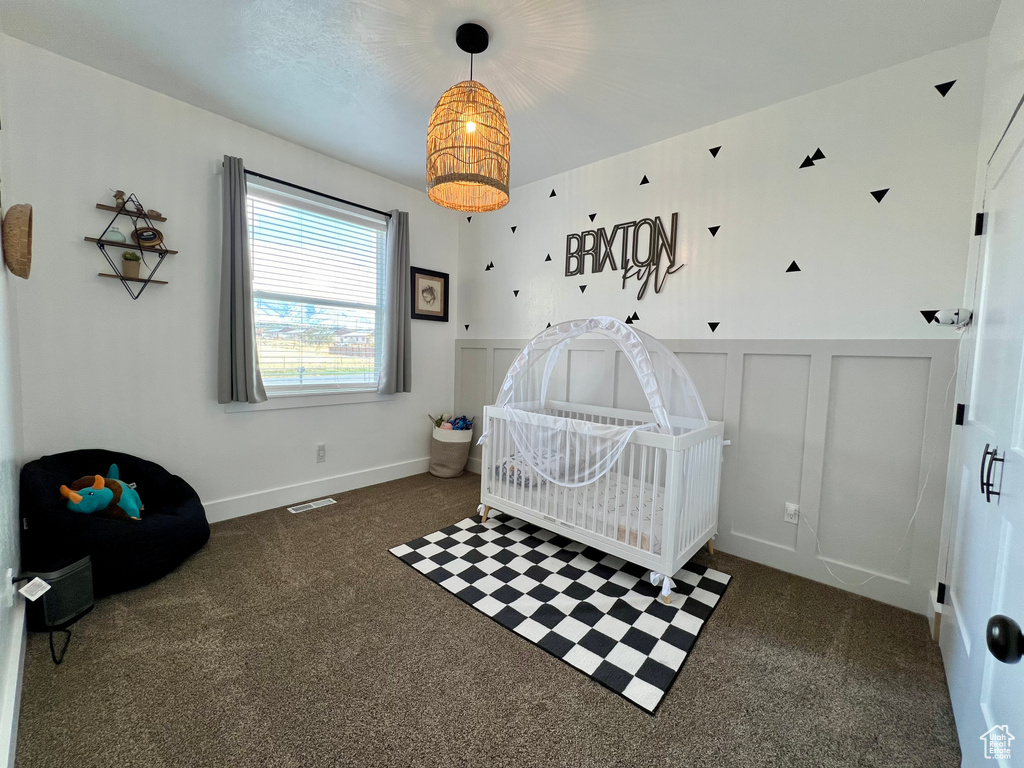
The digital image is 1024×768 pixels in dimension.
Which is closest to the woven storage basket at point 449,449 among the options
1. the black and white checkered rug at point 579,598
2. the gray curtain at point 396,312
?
the gray curtain at point 396,312

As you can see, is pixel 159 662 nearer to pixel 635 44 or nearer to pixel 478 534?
pixel 478 534

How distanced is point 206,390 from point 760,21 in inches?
130

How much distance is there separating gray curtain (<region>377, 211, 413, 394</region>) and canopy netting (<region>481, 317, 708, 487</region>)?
43.6 inches

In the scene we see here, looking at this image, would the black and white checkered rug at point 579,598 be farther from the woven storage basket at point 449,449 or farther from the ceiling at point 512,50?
the ceiling at point 512,50

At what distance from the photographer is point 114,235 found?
6.89ft

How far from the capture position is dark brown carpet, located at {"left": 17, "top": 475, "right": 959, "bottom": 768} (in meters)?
1.14

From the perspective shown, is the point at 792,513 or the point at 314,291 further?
the point at 314,291

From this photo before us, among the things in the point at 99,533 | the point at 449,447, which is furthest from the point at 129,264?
the point at 449,447

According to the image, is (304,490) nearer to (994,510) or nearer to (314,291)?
(314,291)

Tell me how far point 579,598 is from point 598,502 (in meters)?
0.46

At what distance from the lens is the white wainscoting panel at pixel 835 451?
1.78m

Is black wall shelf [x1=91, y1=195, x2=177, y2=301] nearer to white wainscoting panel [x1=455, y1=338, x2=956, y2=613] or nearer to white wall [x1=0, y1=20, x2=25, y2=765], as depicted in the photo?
white wall [x1=0, y1=20, x2=25, y2=765]

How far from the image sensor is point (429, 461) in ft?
12.0

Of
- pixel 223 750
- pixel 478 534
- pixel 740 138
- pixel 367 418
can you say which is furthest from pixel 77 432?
pixel 740 138
